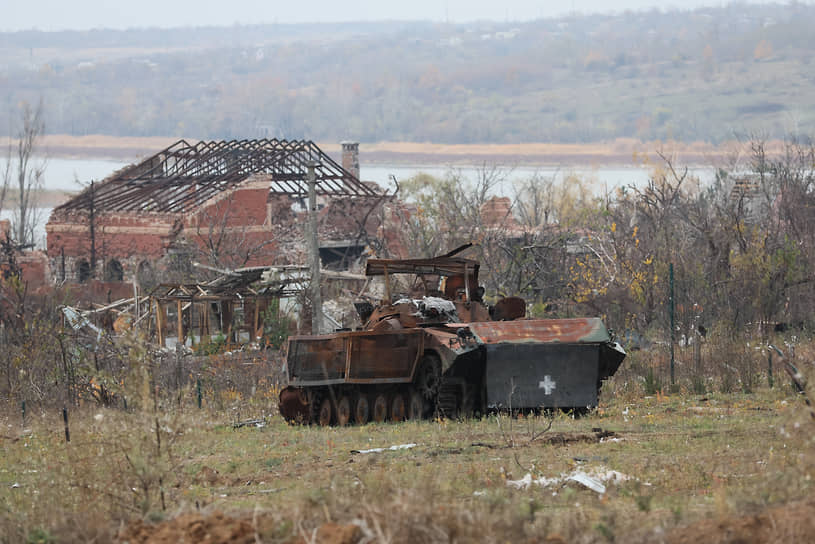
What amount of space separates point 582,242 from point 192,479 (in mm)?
38508

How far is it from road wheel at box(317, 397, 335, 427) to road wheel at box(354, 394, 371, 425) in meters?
0.81

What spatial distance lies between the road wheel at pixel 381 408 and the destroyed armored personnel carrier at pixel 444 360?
2 centimetres

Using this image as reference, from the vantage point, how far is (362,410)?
778 inches

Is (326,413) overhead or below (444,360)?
below

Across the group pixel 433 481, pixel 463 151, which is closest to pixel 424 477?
pixel 433 481

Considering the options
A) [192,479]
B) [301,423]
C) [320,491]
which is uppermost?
[320,491]

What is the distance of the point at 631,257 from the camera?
37.9 meters

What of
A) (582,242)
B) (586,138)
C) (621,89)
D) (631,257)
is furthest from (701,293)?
(621,89)

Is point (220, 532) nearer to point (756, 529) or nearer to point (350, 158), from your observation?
point (756, 529)

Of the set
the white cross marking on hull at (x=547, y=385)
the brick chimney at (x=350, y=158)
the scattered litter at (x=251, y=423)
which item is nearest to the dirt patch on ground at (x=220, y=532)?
the white cross marking on hull at (x=547, y=385)

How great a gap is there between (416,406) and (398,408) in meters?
0.65

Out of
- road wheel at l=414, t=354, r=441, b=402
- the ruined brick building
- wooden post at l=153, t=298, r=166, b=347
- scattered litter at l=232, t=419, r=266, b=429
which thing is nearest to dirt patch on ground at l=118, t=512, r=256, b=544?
road wheel at l=414, t=354, r=441, b=402

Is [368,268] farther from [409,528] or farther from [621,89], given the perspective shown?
[621,89]

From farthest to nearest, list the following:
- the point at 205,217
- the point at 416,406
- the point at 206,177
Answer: the point at 206,177 < the point at 205,217 < the point at 416,406
